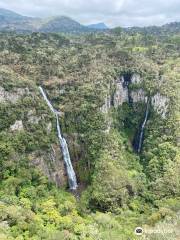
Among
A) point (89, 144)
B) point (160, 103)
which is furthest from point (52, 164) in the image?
point (160, 103)

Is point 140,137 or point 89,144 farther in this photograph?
point 140,137

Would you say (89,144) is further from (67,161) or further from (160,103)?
(160,103)

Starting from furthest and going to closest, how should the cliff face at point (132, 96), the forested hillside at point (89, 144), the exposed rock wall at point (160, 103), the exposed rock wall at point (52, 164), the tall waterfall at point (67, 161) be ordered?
the cliff face at point (132, 96) < the exposed rock wall at point (160, 103) < the tall waterfall at point (67, 161) < the exposed rock wall at point (52, 164) < the forested hillside at point (89, 144)

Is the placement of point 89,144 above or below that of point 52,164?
above

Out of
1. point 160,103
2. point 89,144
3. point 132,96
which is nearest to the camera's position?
point 89,144

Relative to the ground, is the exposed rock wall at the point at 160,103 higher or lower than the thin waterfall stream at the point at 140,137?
higher

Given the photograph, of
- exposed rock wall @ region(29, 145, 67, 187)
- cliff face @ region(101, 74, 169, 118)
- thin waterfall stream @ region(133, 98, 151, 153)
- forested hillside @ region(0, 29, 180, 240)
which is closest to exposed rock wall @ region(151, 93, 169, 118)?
cliff face @ region(101, 74, 169, 118)

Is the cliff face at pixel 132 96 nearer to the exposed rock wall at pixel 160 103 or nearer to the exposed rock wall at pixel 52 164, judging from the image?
the exposed rock wall at pixel 160 103

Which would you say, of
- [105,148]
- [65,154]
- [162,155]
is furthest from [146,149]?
[65,154]

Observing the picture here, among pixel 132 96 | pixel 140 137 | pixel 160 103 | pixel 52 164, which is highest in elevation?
pixel 132 96

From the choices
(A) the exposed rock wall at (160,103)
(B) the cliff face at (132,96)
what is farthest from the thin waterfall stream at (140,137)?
(B) the cliff face at (132,96)
